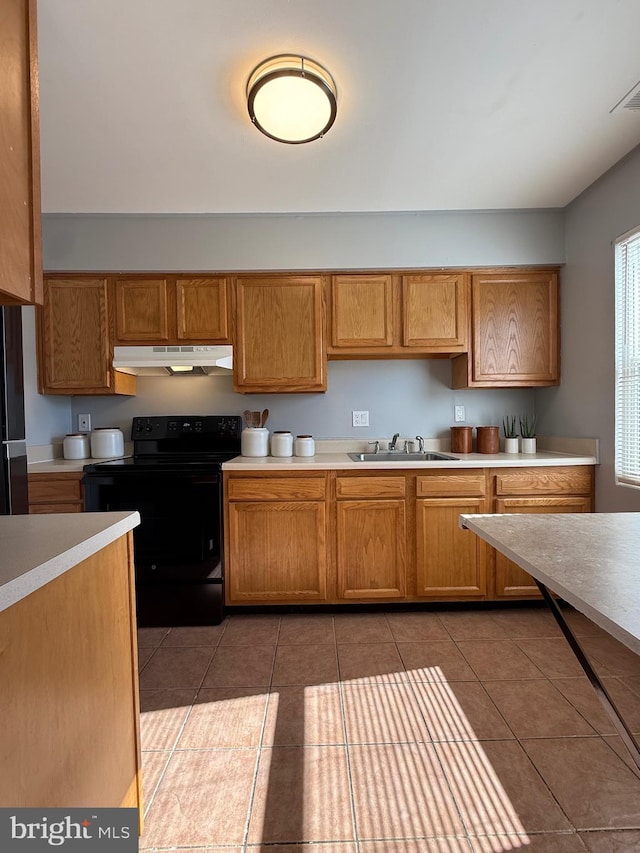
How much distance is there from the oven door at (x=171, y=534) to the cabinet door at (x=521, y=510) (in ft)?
5.29

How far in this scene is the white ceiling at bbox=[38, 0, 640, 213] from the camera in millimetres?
1389

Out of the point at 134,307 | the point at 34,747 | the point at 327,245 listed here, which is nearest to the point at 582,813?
the point at 34,747

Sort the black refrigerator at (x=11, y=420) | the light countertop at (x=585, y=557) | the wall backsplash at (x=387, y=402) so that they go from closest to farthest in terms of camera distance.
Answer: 1. the light countertop at (x=585, y=557)
2. the black refrigerator at (x=11, y=420)
3. the wall backsplash at (x=387, y=402)

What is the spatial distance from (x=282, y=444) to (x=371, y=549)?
33.8 inches

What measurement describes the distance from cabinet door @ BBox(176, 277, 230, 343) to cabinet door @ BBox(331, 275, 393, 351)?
0.69m

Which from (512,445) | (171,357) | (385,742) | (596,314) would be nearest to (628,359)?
(596,314)

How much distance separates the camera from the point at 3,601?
66 cm

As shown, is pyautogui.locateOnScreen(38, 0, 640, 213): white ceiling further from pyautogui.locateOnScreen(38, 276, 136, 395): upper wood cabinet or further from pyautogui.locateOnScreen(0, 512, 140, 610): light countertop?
pyautogui.locateOnScreen(0, 512, 140, 610): light countertop

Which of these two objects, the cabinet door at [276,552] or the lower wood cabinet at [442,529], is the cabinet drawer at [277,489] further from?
the lower wood cabinet at [442,529]

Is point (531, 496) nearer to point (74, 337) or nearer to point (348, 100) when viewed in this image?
point (348, 100)

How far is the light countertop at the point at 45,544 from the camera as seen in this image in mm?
708

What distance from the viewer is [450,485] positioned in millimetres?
2559

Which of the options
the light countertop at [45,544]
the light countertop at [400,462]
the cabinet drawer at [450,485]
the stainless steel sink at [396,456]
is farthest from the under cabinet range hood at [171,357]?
the light countertop at [45,544]

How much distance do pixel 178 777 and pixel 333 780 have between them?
1.61 ft
